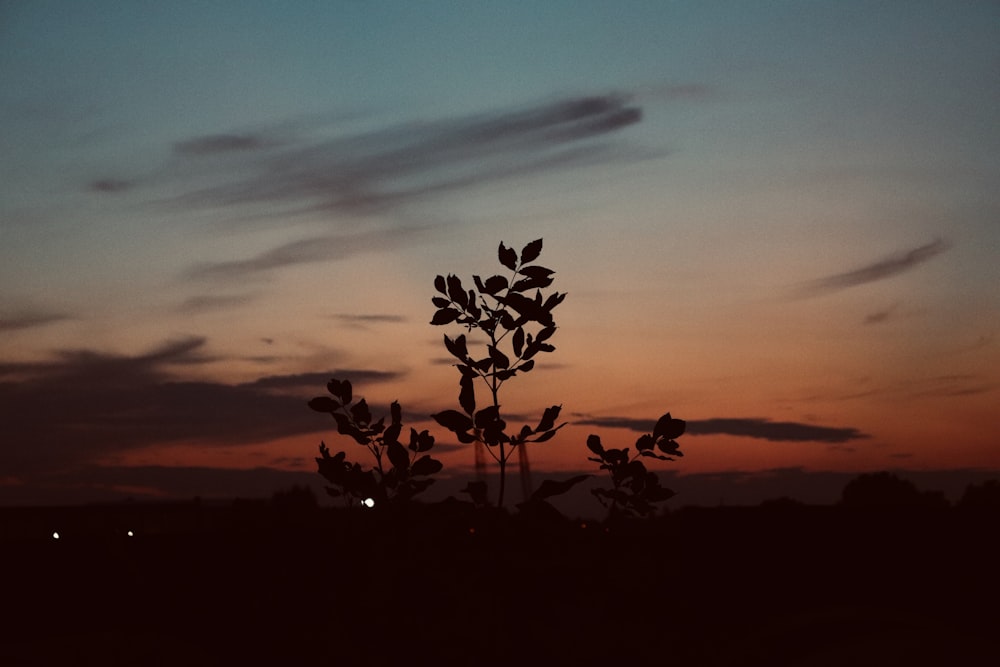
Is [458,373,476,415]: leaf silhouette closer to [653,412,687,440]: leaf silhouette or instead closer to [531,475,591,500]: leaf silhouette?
→ [531,475,591,500]: leaf silhouette

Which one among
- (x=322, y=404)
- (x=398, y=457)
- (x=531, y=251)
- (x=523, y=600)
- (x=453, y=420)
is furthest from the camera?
(x=322, y=404)

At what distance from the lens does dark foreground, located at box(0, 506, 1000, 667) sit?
4082 mm

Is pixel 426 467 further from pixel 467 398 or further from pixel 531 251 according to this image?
pixel 531 251

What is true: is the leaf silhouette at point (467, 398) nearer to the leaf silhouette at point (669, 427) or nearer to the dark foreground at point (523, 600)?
the dark foreground at point (523, 600)

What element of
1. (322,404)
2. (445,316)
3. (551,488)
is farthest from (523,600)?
(322,404)

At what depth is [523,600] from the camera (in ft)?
13.3

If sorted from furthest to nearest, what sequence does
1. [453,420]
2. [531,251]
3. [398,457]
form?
[398,457], [531,251], [453,420]

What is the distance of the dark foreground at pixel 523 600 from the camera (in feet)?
13.4

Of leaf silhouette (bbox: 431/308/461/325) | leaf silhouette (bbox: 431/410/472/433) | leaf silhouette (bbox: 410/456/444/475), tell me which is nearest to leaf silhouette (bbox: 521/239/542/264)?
leaf silhouette (bbox: 431/308/461/325)

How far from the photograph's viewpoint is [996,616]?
29.3ft

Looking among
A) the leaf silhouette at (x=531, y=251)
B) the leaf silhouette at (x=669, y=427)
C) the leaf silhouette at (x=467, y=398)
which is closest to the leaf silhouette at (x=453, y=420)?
the leaf silhouette at (x=467, y=398)

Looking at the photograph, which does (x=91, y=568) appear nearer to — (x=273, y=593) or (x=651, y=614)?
(x=273, y=593)

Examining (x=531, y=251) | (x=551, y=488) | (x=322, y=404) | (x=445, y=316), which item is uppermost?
(x=531, y=251)

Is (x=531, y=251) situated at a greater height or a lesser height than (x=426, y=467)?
greater
